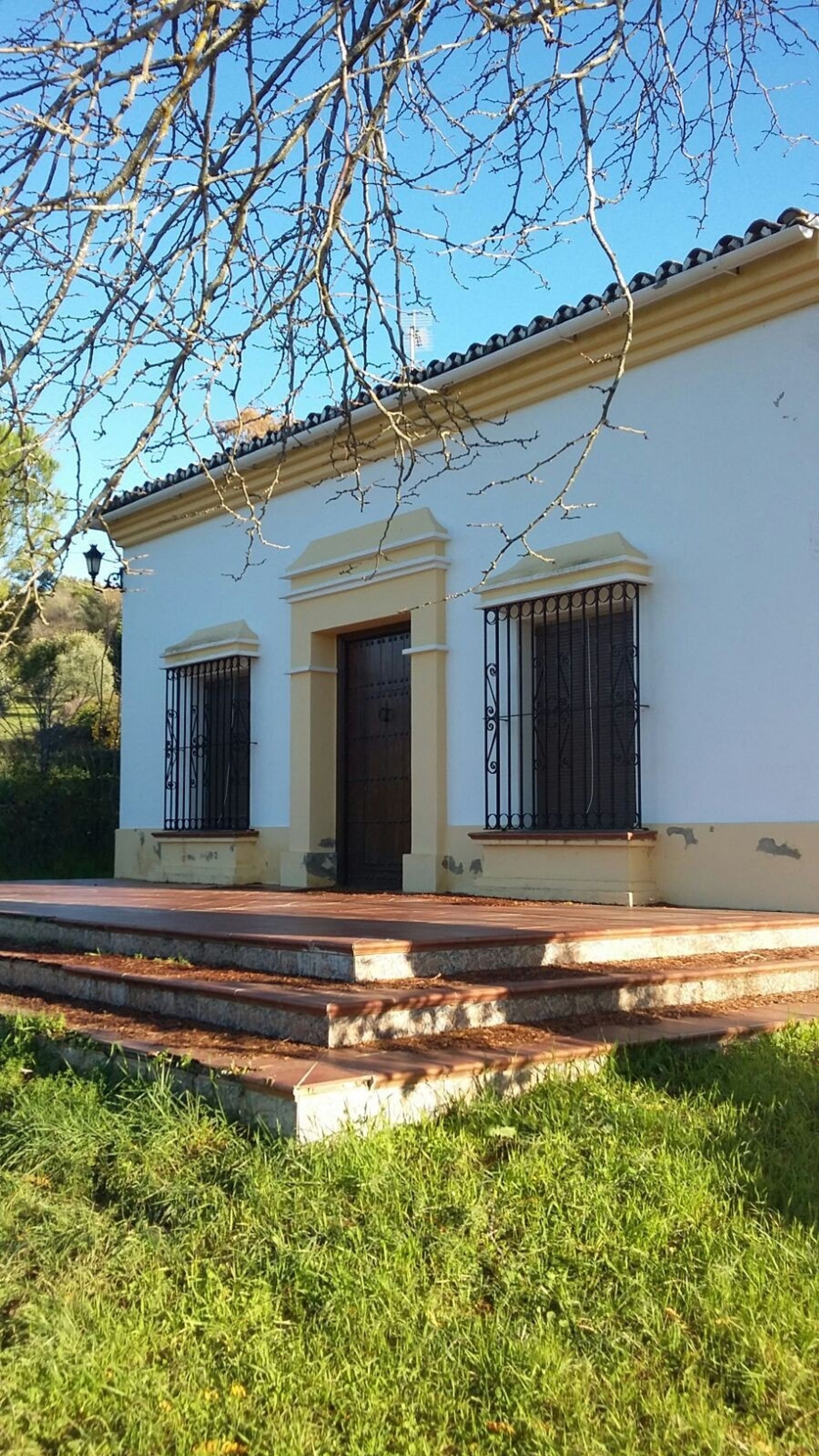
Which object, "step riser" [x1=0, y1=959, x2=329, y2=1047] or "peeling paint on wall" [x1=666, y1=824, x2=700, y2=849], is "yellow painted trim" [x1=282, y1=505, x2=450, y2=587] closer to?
"peeling paint on wall" [x1=666, y1=824, x2=700, y2=849]

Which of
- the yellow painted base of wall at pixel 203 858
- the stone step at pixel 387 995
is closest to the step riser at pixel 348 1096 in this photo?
the stone step at pixel 387 995

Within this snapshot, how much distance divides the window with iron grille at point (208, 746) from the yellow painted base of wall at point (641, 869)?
49.7 inches

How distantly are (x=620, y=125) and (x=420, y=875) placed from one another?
540 cm

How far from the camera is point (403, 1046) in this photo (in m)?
4.38

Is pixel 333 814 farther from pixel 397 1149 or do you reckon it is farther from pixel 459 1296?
pixel 459 1296

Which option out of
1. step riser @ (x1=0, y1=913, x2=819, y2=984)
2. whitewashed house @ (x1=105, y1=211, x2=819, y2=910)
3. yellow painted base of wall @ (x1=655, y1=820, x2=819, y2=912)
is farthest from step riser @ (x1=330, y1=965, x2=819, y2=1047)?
whitewashed house @ (x1=105, y1=211, x2=819, y2=910)

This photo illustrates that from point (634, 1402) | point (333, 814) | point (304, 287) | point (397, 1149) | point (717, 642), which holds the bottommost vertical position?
point (634, 1402)

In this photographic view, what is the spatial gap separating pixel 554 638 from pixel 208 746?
446 cm

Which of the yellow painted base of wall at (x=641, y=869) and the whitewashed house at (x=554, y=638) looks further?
the whitewashed house at (x=554, y=638)

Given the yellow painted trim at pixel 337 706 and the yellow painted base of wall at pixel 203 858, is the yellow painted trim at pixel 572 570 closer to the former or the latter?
the yellow painted trim at pixel 337 706

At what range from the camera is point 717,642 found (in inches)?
305

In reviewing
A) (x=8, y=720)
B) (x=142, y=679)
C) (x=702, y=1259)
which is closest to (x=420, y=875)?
(x=142, y=679)

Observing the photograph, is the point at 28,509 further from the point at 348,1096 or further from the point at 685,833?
the point at 685,833

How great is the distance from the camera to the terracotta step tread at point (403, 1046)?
13.1 feet
